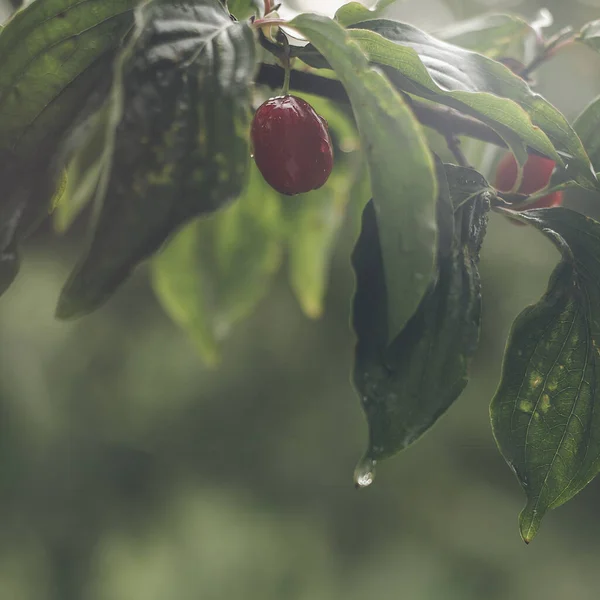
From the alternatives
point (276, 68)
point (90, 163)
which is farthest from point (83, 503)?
point (276, 68)

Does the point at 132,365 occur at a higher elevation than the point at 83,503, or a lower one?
higher

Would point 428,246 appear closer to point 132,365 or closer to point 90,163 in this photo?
point 90,163

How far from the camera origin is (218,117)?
306 millimetres

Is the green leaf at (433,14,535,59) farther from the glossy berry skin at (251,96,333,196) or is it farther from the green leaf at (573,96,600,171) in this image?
the glossy berry skin at (251,96,333,196)

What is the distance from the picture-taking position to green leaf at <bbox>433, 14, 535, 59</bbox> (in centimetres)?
68

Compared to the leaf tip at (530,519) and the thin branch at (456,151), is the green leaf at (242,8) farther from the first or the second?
the leaf tip at (530,519)

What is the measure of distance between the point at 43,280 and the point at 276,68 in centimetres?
337

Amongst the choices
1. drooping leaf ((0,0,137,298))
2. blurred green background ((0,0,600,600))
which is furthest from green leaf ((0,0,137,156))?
blurred green background ((0,0,600,600))

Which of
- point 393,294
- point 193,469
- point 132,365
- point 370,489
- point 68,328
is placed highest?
point 393,294

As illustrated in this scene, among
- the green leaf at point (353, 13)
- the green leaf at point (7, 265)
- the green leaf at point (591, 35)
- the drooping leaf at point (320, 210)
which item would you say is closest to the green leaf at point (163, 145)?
the green leaf at point (7, 265)

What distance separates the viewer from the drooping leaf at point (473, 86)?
371 mm

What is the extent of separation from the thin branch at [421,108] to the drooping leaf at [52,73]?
0.10 meters

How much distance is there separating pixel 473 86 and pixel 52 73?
22 cm

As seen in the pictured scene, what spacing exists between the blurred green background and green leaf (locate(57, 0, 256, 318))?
306 cm
